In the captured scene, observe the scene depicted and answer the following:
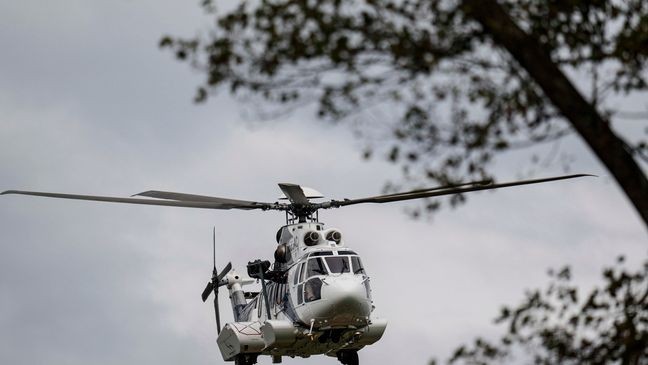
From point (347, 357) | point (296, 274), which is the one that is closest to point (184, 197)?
point (296, 274)

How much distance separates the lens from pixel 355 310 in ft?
97.1

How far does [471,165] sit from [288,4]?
238 cm

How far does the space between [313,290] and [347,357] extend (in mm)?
3009

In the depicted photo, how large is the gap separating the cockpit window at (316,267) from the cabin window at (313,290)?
0.70ft

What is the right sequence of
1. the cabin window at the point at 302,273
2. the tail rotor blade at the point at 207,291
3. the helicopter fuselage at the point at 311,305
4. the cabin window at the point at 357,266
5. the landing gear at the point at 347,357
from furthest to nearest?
the tail rotor blade at the point at 207,291
the landing gear at the point at 347,357
the cabin window at the point at 302,273
the cabin window at the point at 357,266
the helicopter fuselage at the point at 311,305

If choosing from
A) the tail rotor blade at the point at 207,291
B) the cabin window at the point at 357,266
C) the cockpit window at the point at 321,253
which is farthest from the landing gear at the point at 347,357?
the tail rotor blade at the point at 207,291

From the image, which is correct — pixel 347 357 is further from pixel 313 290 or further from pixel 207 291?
pixel 207 291

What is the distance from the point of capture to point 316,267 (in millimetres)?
30391

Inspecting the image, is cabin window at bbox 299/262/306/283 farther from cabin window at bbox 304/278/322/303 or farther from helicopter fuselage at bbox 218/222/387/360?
Result: cabin window at bbox 304/278/322/303

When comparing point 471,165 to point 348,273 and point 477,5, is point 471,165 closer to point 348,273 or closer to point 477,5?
point 477,5

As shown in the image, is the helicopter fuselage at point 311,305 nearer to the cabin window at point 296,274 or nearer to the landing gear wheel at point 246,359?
the cabin window at point 296,274

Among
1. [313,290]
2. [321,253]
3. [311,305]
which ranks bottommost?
[311,305]

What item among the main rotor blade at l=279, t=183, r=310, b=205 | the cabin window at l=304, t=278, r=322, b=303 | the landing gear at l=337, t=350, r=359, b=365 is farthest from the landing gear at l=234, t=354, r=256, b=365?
the main rotor blade at l=279, t=183, r=310, b=205

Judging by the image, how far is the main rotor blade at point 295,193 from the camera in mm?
32750
